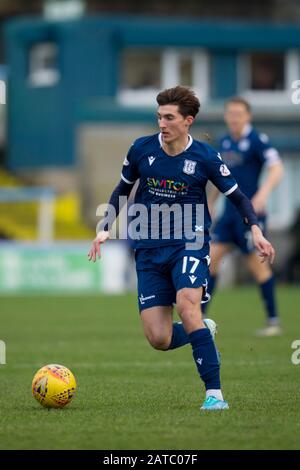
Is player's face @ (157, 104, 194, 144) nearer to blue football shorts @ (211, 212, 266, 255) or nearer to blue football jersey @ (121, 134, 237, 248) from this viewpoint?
blue football jersey @ (121, 134, 237, 248)

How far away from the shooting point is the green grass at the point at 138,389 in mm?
6723

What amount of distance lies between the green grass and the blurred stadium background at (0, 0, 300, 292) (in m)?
13.4

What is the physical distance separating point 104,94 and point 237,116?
19.0m

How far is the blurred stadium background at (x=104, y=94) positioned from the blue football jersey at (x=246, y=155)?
14432 millimetres

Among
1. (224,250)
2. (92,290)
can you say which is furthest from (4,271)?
(224,250)

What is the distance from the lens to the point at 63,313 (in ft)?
57.8

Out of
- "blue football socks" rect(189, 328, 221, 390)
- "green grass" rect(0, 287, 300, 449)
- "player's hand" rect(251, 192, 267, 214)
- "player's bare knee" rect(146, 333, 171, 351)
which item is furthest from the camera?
"player's hand" rect(251, 192, 267, 214)

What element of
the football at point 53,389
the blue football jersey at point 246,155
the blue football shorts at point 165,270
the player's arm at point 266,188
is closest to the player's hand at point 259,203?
the player's arm at point 266,188

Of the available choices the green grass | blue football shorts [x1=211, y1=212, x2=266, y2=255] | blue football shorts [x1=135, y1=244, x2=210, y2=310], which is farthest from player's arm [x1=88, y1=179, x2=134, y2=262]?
blue football shorts [x1=211, y1=212, x2=266, y2=255]

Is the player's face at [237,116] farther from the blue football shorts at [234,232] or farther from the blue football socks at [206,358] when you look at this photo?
the blue football socks at [206,358]

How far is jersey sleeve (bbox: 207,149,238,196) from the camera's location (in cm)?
812
